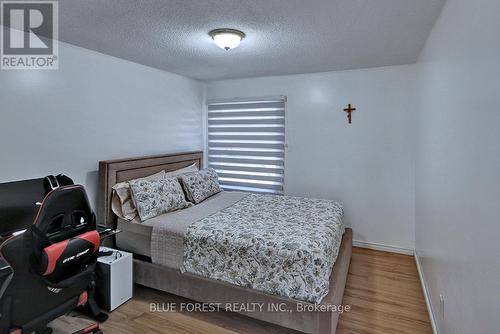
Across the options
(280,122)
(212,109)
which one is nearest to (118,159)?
(212,109)

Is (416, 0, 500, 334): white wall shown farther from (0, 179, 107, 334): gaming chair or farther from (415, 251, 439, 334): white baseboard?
(0, 179, 107, 334): gaming chair

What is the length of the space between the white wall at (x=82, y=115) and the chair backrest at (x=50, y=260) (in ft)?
3.74

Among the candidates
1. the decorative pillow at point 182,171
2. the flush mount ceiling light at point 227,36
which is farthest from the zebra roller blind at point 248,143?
the flush mount ceiling light at point 227,36

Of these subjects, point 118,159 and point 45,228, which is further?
point 118,159

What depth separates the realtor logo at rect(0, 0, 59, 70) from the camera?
2008 millimetres

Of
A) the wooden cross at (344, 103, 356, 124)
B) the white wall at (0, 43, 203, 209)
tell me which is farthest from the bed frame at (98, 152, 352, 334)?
the wooden cross at (344, 103, 356, 124)

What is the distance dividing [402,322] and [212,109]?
12.6 feet

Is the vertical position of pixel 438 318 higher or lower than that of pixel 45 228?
lower

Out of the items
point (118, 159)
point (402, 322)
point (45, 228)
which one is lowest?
point (402, 322)

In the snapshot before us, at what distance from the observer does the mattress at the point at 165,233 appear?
2512 mm

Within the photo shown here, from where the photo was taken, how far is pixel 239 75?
13.7 feet

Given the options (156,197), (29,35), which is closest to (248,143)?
(156,197)

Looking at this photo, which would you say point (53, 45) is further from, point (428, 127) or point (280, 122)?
point (428, 127)

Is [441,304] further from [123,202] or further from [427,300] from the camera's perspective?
[123,202]
